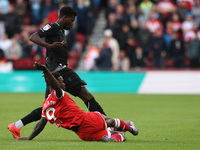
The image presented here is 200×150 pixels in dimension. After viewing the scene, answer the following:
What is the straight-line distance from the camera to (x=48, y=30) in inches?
361

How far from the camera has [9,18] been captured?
26016 millimetres

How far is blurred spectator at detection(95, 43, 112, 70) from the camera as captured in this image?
22.6 meters

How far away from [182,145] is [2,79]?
15.3m

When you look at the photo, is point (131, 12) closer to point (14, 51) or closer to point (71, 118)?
point (14, 51)

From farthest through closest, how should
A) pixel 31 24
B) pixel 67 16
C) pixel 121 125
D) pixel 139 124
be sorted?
pixel 31 24 → pixel 139 124 → pixel 67 16 → pixel 121 125

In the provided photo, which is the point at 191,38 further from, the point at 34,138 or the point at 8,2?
the point at 34,138

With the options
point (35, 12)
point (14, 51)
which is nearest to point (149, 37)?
point (14, 51)

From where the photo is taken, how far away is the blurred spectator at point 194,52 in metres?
22.4

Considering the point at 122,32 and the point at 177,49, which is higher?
the point at 122,32

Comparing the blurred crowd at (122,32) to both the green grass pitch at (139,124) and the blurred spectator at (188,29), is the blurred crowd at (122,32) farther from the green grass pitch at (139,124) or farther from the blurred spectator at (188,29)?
the green grass pitch at (139,124)

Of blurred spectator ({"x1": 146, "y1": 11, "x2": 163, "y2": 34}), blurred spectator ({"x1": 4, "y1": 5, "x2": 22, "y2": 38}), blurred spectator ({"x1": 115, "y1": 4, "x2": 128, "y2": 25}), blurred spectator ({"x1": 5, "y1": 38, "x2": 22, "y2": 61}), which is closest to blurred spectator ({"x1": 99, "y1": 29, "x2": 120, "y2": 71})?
blurred spectator ({"x1": 115, "y1": 4, "x2": 128, "y2": 25})

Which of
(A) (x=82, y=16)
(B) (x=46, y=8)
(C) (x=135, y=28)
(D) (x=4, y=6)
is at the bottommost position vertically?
(C) (x=135, y=28)

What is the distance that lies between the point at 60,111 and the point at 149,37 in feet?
50.6

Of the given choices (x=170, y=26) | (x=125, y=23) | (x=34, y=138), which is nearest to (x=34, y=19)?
(x=125, y=23)
